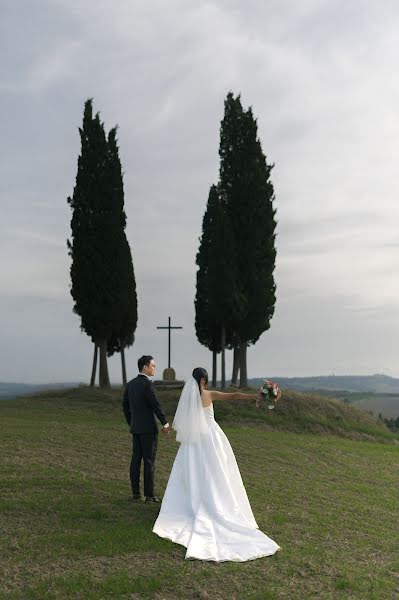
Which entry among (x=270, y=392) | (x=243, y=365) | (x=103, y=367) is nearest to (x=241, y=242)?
(x=243, y=365)

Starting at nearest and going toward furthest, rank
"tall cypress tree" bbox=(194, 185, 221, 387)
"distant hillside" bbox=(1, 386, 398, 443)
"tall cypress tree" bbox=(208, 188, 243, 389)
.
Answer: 1. "distant hillside" bbox=(1, 386, 398, 443)
2. "tall cypress tree" bbox=(208, 188, 243, 389)
3. "tall cypress tree" bbox=(194, 185, 221, 387)

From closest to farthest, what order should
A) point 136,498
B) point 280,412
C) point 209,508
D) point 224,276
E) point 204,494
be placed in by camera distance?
point 209,508
point 204,494
point 136,498
point 280,412
point 224,276

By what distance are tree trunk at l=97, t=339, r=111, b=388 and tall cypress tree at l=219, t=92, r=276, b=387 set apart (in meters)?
7.98

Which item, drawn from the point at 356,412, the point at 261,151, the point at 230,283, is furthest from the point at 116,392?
the point at 261,151

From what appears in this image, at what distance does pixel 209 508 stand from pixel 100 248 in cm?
2877

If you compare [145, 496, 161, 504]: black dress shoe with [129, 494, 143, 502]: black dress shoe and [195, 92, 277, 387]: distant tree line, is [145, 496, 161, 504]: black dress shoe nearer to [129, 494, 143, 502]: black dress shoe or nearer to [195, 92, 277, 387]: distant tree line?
[129, 494, 143, 502]: black dress shoe

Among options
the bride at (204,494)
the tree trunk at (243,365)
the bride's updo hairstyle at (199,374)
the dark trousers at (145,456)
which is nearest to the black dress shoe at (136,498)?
the dark trousers at (145,456)

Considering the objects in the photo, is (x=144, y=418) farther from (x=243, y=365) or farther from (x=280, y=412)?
(x=243, y=365)

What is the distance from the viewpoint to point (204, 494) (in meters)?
9.60

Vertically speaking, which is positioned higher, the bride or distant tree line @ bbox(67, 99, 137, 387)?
distant tree line @ bbox(67, 99, 137, 387)

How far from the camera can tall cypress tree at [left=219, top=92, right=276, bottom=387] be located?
36.9 metres

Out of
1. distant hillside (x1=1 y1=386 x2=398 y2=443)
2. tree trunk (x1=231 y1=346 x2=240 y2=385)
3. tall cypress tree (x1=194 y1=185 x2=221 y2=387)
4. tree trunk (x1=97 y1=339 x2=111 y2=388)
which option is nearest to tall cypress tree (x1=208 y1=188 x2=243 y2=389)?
tree trunk (x1=231 y1=346 x2=240 y2=385)

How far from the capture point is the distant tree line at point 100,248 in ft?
120

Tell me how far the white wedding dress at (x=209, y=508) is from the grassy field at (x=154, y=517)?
0.88 feet
